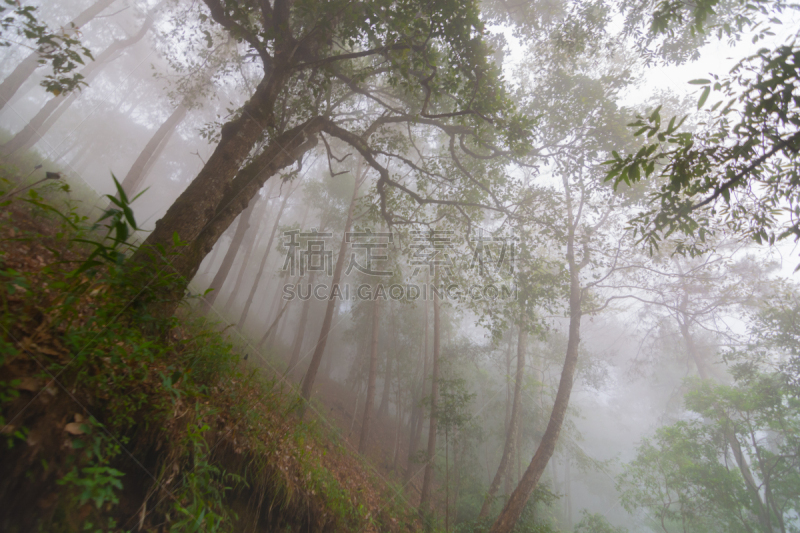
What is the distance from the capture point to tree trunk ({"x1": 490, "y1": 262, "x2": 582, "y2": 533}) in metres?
7.18

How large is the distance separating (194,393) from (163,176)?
40767mm

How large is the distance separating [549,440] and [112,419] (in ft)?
29.0

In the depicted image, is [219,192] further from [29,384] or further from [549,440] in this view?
[549,440]

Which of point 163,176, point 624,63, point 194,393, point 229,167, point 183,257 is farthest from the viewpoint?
point 163,176

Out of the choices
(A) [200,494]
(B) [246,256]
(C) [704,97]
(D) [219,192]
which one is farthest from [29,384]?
(B) [246,256]

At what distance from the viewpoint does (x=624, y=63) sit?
1082 centimetres

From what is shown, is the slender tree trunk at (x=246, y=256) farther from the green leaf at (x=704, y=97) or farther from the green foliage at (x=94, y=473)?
the green leaf at (x=704, y=97)

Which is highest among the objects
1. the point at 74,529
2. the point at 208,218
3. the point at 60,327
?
the point at 208,218

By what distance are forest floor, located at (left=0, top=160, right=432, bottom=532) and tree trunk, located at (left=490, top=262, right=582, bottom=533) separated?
225 inches

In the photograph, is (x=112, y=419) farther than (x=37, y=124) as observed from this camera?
No

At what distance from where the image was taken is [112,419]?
197 cm

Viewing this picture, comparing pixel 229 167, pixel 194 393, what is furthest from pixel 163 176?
pixel 194 393

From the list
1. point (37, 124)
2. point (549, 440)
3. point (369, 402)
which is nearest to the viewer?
point (549, 440)

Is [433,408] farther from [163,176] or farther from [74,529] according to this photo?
[163,176]
